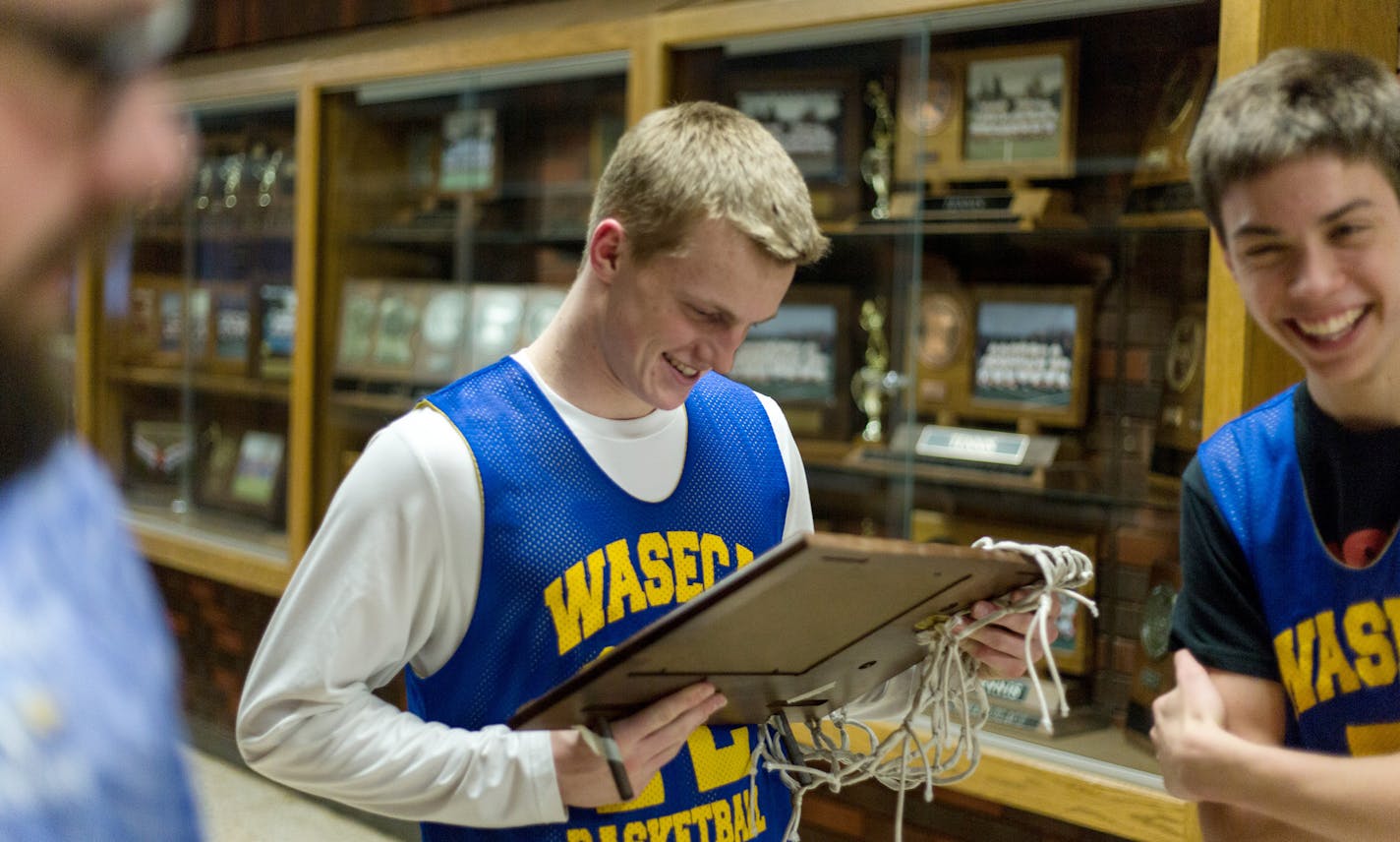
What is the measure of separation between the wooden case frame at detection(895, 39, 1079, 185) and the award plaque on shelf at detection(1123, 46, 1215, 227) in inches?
6.8

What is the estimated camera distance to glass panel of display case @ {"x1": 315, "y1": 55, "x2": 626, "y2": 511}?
368cm

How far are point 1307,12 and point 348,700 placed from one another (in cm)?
202

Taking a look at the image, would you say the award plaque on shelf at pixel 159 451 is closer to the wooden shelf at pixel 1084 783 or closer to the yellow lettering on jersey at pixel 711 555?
the wooden shelf at pixel 1084 783

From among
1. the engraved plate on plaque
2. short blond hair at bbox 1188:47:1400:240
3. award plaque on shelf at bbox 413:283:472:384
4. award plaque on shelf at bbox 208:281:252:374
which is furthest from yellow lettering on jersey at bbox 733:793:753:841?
award plaque on shelf at bbox 208:281:252:374

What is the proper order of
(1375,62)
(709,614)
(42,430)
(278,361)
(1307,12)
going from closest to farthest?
(42,430), (709,614), (1375,62), (1307,12), (278,361)

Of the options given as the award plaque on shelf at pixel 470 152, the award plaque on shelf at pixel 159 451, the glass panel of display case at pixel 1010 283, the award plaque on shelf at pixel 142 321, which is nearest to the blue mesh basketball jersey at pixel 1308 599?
the glass panel of display case at pixel 1010 283

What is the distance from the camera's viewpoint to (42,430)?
16.0 inches

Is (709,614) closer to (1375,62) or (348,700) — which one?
(348,700)

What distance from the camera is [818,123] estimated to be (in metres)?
3.09

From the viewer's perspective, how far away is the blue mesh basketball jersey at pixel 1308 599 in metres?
1.29

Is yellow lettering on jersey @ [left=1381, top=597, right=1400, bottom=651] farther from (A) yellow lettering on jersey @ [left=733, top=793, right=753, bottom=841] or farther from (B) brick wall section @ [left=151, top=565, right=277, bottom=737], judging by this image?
(B) brick wall section @ [left=151, top=565, right=277, bottom=737]

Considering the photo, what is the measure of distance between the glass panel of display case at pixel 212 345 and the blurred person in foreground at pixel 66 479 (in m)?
3.78

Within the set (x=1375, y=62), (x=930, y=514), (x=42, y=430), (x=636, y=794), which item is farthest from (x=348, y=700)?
(x=930, y=514)

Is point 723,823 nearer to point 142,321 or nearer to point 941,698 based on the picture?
point 941,698
